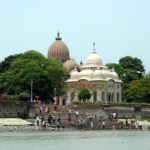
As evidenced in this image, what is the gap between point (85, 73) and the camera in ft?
325

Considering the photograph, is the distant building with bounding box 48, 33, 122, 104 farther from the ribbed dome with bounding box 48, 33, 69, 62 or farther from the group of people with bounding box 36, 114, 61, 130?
the group of people with bounding box 36, 114, 61, 130

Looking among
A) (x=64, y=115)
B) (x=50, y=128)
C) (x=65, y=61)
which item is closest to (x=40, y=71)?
(x=64, y=115)

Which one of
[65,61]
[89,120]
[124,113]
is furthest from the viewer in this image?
[65,61]

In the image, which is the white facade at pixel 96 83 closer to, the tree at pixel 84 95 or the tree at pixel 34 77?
the tree at pixel 84 95

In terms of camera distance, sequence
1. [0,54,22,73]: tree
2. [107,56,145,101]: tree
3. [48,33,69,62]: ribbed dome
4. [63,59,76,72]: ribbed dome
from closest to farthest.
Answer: [0,54,22,73]: tree → [63,59,76,72]: ribbed dome → [107,56,145,101]: tree → [48,33,69,62]: ribbed dome

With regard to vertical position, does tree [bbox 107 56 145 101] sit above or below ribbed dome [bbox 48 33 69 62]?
below

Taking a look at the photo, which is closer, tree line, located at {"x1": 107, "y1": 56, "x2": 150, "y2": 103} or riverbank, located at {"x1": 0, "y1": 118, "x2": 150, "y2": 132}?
riverbank, located at {"x1": 0, "y1": 118, "x2": 150, "y2": 132}

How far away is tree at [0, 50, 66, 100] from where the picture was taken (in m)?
79.0

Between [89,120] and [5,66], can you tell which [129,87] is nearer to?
[5,66]

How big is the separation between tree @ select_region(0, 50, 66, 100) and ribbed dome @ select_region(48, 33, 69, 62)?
89.1ft

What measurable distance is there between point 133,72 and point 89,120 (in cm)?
6087

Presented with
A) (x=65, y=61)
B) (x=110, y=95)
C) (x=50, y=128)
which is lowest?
(x=50, y=128)

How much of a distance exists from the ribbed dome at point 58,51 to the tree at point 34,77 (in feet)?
89.1

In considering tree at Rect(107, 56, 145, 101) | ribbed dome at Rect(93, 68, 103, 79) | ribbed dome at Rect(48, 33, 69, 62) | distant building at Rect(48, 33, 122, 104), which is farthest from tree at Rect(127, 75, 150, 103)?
ribbed dome at Rect(48, 33, 69, 62)
